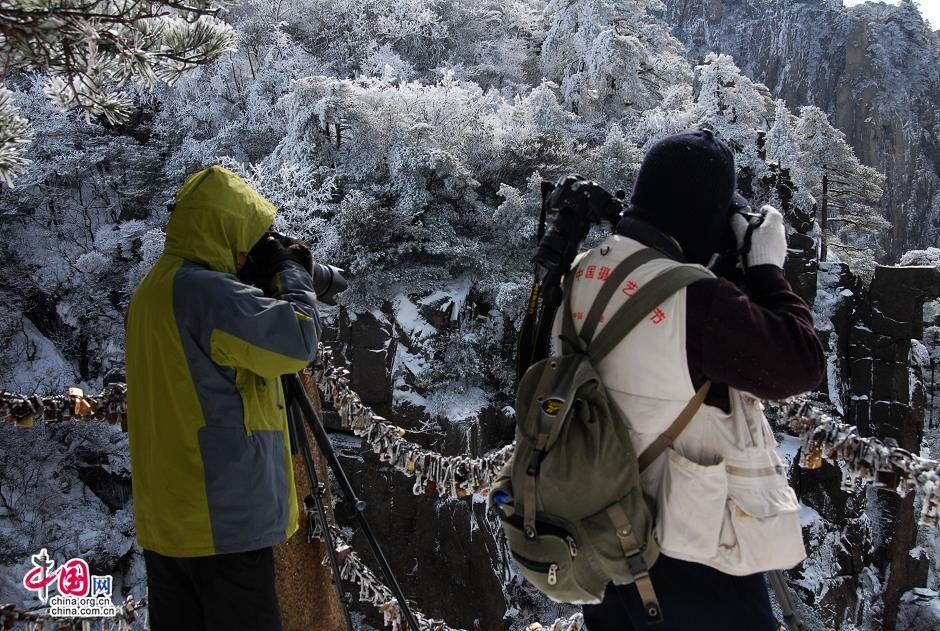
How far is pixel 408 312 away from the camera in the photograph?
920 centimetres

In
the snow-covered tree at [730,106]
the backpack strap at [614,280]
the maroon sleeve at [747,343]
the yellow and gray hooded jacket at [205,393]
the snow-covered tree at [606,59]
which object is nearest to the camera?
the maroon sleeve at [747,343]

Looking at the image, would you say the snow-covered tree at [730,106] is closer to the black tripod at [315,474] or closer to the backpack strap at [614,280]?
the black tripod at [315,474]

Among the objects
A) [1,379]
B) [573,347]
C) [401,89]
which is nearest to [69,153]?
[1,379]

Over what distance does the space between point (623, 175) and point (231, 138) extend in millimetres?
7076

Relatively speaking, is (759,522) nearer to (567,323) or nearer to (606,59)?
(567,323)

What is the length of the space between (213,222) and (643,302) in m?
1.15

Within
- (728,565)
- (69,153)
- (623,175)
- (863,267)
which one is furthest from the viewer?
(863,267)

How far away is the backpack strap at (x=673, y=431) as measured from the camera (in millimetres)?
1168

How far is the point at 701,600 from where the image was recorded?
1.21 metres

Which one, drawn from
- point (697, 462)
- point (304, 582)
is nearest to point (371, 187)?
point (304, 582)

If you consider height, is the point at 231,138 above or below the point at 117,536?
above

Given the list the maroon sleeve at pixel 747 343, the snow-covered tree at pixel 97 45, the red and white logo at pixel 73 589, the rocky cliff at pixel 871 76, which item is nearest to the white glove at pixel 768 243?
the maroon sleeve at pixel 747 343

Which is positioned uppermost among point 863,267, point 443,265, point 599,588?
point 599,588

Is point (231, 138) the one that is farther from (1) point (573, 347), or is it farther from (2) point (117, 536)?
(1) point (573, 347)
